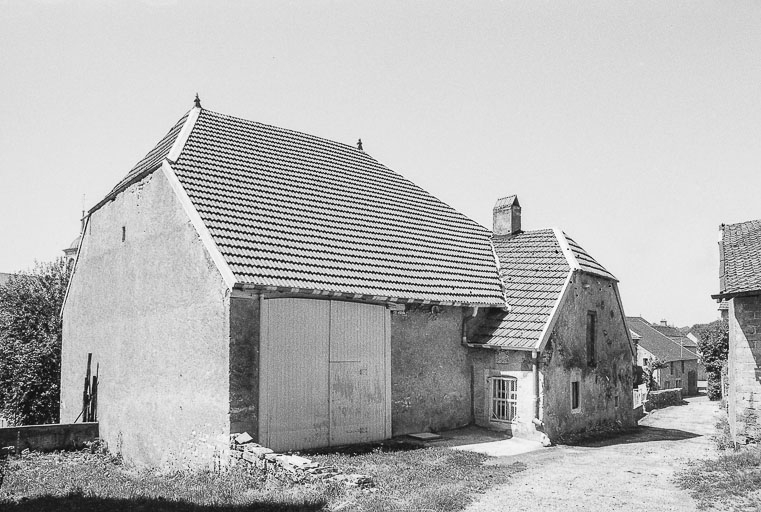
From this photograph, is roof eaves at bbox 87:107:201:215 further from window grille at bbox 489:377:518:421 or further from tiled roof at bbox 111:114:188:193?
window grille at bbox 489:377:518:421

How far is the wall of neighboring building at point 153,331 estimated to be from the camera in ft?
45.9

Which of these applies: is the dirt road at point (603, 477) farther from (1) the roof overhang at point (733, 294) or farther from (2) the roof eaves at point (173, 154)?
(2) the roof eaves at point (173, 154)

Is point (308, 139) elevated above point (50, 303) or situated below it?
above

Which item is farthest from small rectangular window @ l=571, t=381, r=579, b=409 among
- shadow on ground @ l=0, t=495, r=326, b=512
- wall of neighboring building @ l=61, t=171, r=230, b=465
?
shadow on ground @ l=0, t=495, r=326, b=512

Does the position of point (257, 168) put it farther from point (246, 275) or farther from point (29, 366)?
point (29, 366)

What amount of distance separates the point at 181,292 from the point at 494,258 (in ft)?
33.2

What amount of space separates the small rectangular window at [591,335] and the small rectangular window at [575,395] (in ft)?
3.56

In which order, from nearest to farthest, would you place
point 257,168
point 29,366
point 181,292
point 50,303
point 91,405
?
point 181,292 < point 257,168 < point 91,405 < point 29,366 < point 50,303

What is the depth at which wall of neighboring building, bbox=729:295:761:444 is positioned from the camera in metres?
15.3

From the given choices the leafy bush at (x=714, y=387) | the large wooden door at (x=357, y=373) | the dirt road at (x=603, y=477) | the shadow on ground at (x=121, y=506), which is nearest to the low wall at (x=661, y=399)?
the leafy bush at (x=714, y=387)

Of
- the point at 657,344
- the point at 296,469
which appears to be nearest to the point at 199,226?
the point at 296,469

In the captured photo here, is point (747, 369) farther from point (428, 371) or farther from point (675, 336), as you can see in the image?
point (675, 336)

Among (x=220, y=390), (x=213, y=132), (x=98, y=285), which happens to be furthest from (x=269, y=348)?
(x=98, y=285)

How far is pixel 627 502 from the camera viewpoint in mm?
10680
